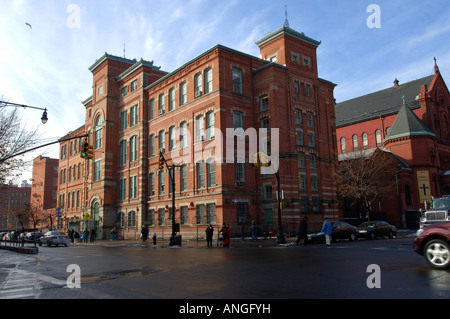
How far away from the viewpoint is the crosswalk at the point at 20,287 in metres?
8.42

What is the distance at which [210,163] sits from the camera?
3700cm

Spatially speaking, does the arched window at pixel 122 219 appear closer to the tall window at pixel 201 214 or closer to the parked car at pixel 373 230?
the tall window at pixel 201 214

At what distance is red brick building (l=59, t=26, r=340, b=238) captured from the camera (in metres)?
36.4

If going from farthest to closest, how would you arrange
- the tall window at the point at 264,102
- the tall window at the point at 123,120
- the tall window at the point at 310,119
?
1. the tall window at the point at 123,120
2. the tall window at the point at 310,119
3. the tall window at the point at 264,102

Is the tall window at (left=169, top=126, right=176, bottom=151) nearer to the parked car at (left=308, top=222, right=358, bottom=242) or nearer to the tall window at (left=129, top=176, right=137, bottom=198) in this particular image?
the tall window at (left=129, top=176, right=137, bottom=198)

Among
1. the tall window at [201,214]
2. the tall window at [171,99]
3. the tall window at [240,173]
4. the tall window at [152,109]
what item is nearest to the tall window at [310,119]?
the tall window at [240,173]

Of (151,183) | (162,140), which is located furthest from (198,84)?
(151,183)

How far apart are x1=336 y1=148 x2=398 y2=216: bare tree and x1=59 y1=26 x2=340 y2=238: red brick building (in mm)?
4505

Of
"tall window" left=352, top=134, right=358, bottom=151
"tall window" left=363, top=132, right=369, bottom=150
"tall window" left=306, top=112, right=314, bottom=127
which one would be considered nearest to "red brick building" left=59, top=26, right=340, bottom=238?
"tall window" left=306, top=112, right=314, bottom=127

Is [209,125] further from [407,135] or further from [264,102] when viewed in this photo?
[407,135]

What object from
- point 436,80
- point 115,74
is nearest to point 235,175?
point 115,74

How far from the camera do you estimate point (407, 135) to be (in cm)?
5500

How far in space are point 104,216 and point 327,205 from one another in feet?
91.5

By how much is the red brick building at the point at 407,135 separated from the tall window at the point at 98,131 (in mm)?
36173
